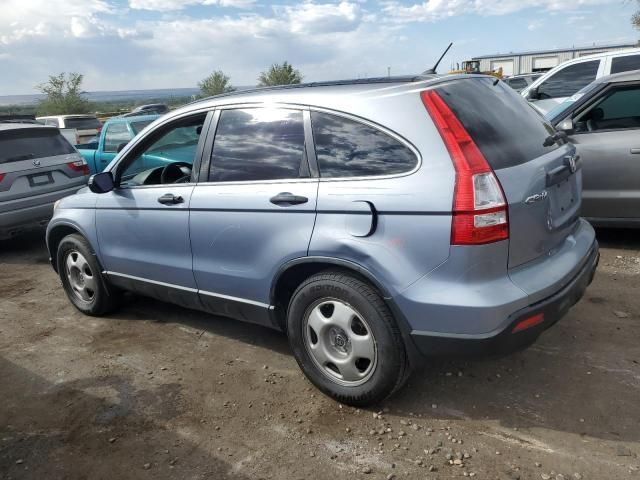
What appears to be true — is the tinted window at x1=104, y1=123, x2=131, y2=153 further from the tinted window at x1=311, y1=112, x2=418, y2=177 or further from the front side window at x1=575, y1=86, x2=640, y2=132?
the front side window at x1=575, y1=86, x2=640, y2=132

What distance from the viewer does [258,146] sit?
→ 3.39 meters

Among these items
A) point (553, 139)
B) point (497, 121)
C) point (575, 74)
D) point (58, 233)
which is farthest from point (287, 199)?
point (575, 74)

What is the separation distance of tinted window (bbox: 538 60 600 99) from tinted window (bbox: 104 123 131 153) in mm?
7264

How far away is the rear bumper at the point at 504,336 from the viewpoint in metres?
2.62

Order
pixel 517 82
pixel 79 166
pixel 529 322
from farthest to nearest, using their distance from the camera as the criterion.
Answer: pixel 517 82
pixel 79 166
pixel 529 322

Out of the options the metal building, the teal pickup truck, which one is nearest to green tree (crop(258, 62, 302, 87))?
the metal building

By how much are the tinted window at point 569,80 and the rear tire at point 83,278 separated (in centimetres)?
815

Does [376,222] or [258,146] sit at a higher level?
[258,146]

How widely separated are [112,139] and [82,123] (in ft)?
34.7

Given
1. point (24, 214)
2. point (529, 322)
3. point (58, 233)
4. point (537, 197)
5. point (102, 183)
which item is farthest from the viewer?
point (24, 214)

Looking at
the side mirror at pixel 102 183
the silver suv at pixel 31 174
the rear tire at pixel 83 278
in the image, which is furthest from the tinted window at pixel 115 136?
the side mirror at pixel 102 183

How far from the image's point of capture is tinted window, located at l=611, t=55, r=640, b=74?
27.0 ft

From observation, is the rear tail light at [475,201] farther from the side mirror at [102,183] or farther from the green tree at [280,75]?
the green tree at [280,75]

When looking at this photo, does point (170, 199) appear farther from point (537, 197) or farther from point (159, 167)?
point (537, 197)
